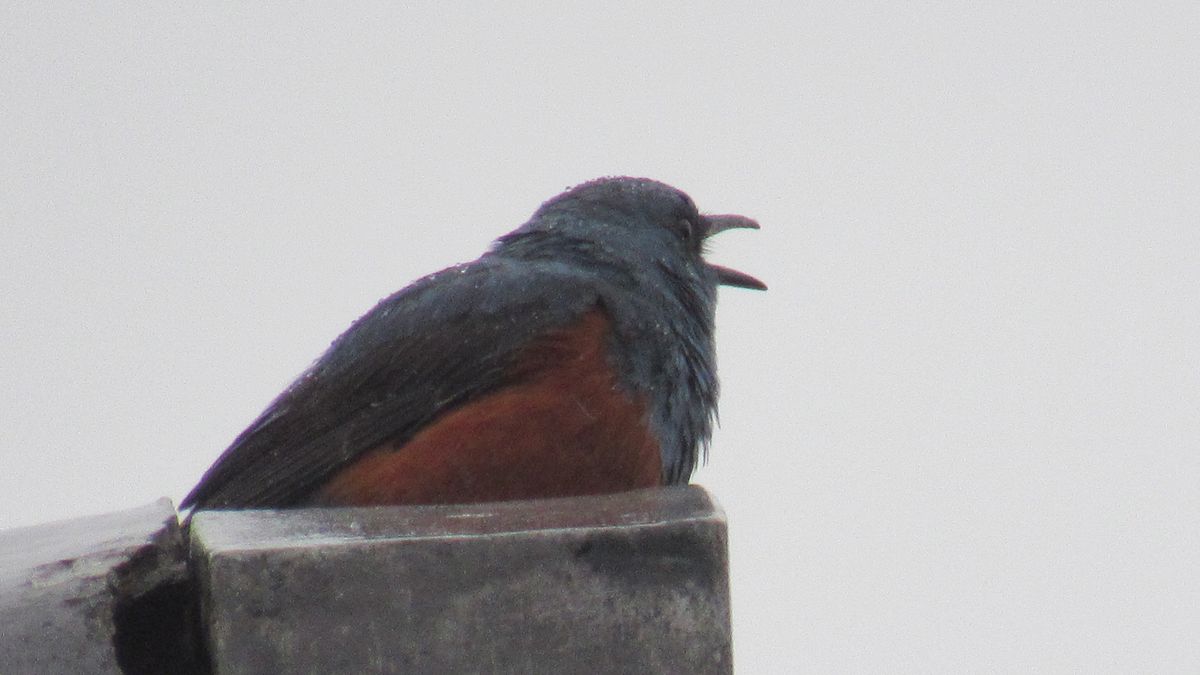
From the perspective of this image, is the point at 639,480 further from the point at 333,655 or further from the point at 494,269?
the point at 333,655

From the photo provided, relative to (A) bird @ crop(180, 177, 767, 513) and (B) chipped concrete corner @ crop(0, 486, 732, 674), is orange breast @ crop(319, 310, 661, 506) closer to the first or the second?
(A) bird @ crop(180, 177, 767, 513)

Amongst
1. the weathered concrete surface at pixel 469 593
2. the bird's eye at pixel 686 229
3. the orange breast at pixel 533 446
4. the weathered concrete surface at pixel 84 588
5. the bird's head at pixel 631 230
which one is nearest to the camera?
the weathered concrete surface at pixel 469 593

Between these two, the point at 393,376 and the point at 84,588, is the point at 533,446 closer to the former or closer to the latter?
the point at 393,376

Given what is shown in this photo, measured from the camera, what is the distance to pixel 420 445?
443 centimetres

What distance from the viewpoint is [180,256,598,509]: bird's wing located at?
4574mm

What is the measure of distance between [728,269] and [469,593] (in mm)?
3579

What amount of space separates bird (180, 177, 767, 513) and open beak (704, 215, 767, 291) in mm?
646

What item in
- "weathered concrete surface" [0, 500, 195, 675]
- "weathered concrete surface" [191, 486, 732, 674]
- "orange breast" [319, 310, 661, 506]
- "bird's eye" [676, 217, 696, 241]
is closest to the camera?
"weathered concrete surface" [191, 486, 732, 674]

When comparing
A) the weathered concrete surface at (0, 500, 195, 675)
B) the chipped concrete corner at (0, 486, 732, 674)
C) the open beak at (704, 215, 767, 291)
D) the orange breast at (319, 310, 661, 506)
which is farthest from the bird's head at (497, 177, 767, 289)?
the chipped concrete corner at (0, 486, 732, 674)

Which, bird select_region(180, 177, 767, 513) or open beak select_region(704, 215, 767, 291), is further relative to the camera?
open beak select_region(704, 215, 767, 291)

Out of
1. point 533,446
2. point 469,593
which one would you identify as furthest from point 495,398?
point 469,593

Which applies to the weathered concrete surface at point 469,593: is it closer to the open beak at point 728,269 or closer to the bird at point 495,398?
the bird at point 495,398

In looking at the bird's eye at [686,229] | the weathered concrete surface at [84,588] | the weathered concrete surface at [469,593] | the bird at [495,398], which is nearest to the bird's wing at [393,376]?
the bird at [495,398]

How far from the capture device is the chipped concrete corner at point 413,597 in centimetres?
254
